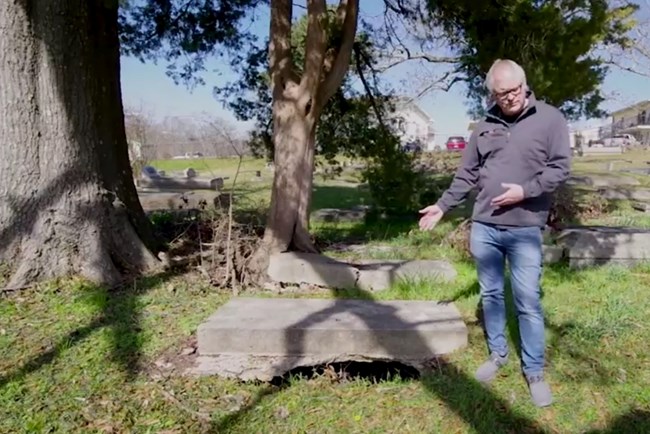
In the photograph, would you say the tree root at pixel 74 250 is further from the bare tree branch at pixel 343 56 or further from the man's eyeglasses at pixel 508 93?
the man's eyeglasses at pixel 508 93

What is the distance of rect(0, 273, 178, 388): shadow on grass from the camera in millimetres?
3037

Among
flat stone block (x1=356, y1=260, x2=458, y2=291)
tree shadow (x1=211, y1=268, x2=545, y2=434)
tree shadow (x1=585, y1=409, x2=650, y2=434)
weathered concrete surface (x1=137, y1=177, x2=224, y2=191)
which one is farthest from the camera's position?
weathered concrete surface (x1=137, y1=177, x2=224, y2=191)

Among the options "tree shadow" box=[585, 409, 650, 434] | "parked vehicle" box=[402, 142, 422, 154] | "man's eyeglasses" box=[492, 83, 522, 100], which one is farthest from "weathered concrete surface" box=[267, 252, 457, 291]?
"parked vehicle" box=[402, 142, 422, 154]

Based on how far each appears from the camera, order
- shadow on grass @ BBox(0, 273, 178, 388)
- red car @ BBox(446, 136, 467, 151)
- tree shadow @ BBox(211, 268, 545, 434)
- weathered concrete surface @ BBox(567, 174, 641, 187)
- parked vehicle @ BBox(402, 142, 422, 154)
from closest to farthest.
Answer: tree shadow @ BBox(211, 268, 545, 434)
shadow on grass @ BBox(0, 273, 178, 388)
parked vehicle @ BBox(402, 142, 422, 154)
weathered concrete surface @ BBox(567, 174, 641, 187)
red car @ BBox(446, 136, 467, 151)

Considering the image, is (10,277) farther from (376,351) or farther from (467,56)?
(467,56)

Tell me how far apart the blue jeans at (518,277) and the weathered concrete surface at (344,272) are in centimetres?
171

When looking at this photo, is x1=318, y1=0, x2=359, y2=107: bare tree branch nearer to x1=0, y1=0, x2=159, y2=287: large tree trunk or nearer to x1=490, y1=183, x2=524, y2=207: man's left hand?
x1=0, y1=0, x2=159, y2=287: large tree trunk

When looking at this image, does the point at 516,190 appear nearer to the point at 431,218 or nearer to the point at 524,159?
the point at 524,159

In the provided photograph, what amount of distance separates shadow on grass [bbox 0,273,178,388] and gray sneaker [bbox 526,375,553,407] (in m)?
2.20

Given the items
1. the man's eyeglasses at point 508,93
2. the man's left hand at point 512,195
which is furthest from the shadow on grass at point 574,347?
the man's eyeglasses at point 508,93

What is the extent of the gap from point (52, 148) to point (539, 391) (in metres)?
4.07

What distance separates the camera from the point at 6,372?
116 inches

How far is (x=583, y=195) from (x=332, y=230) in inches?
227

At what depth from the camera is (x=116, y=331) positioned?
3.53m
